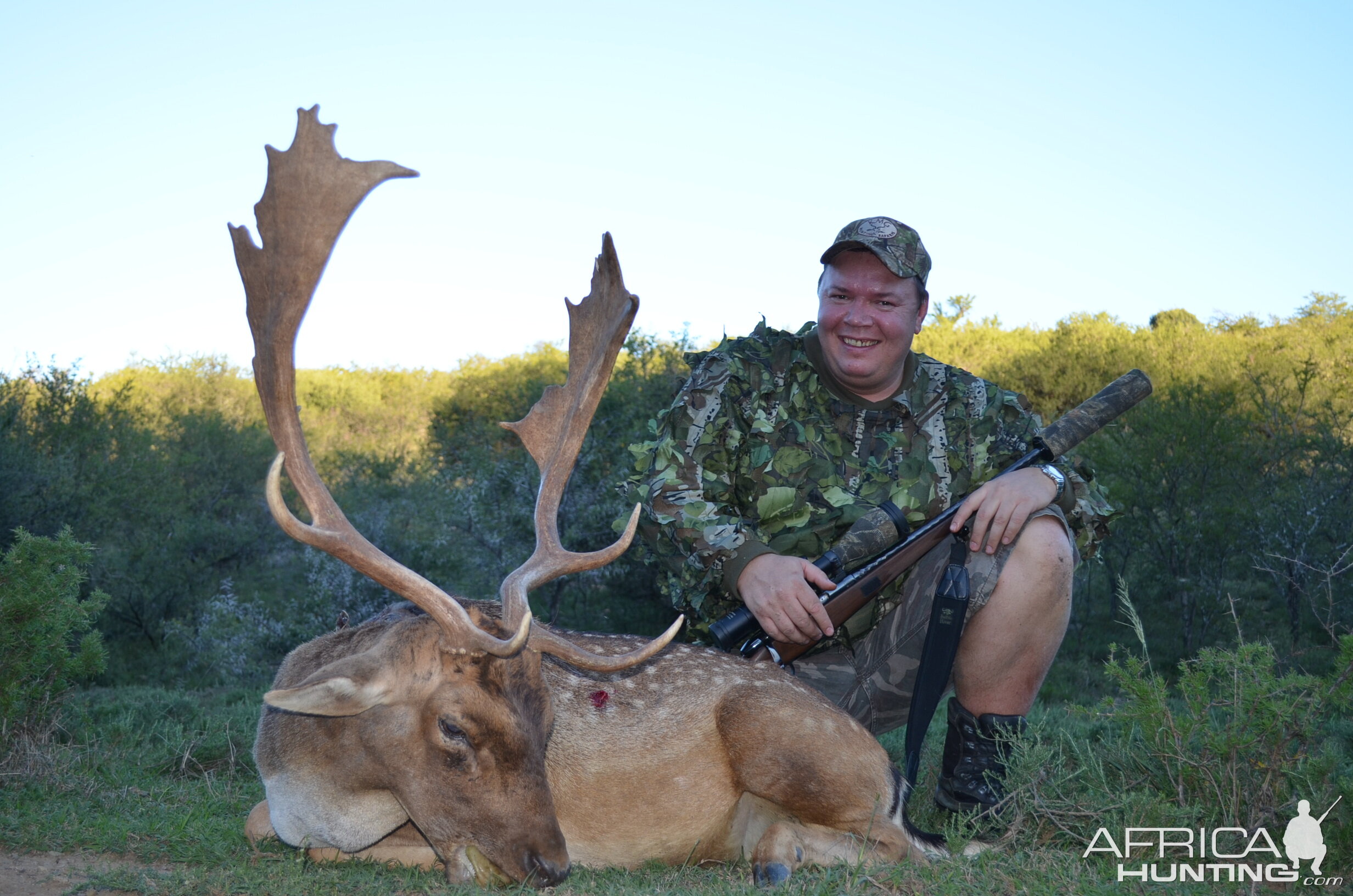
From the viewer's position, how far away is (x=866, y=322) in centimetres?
565

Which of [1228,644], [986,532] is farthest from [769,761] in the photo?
[1228,644]

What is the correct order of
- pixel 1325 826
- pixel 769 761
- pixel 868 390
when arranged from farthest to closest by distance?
1. pixel 868 390
2. pixel 769 761
3. pixel 1325 826

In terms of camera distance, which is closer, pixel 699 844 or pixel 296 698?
pixel 296 698

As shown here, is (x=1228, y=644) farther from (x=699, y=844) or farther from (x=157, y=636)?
(x=157, y=636)

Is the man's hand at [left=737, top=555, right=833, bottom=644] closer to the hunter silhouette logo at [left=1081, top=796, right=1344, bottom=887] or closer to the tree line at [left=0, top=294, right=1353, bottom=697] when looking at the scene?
the hunter silhouette logo at [left=1081, top=796, right=1344, bottom=887]

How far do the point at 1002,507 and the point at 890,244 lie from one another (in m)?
1.64

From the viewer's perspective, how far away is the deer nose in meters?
3.69

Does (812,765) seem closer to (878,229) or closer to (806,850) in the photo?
(806,850)

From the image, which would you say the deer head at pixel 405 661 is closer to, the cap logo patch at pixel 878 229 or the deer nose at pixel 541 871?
the deer nose at pixel 541 871

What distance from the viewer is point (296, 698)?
12.0ft

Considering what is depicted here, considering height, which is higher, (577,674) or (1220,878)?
(577,674)

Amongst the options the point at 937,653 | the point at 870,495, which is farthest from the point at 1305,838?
the point at 870,495

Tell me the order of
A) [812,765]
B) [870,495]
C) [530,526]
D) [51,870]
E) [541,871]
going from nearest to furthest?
[541,871] → [51,870] → [812,765] → [870,495] → [530,526]

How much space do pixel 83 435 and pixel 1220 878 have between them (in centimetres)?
1335
